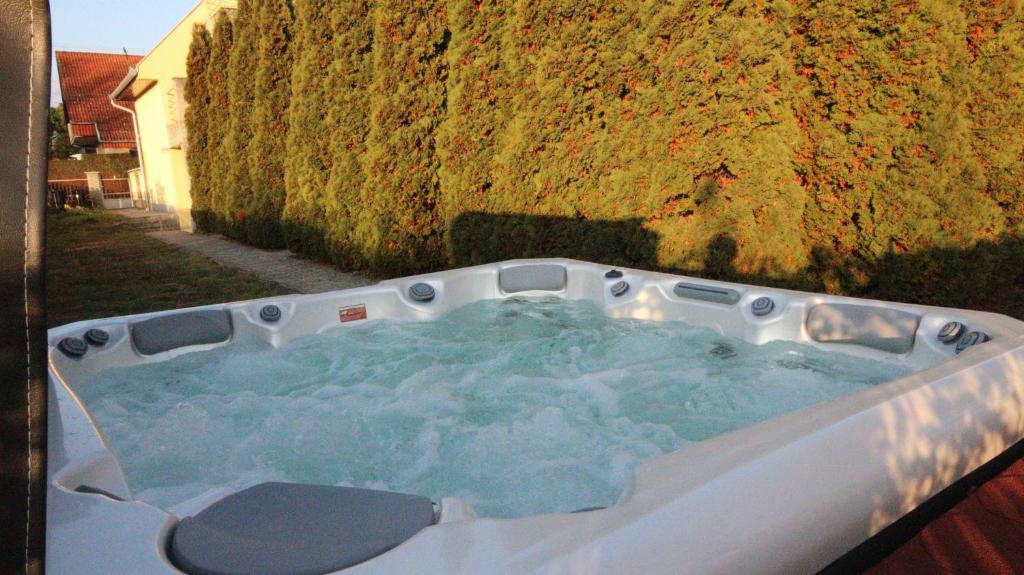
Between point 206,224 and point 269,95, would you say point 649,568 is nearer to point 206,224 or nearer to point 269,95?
point 269,95

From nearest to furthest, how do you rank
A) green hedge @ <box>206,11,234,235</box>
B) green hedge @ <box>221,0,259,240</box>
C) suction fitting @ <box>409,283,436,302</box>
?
suction fitting @ <box>409,283,436,302</box> < green hedge @ <box>221,0,259,240</box> < green hedge @ <box>206,11,234,235</box>

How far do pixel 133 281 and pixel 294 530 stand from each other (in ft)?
19.9

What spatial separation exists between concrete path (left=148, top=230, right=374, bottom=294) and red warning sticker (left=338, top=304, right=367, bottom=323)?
2.41m

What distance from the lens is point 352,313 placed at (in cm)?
331

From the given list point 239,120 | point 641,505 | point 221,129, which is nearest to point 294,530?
point 641,505

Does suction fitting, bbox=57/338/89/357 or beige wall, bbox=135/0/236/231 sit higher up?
beige wall, bbox=135/0/236/231

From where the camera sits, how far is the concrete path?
6.06 metres

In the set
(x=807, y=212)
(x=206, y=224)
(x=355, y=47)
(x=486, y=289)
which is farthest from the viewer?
(x=206, y=224)

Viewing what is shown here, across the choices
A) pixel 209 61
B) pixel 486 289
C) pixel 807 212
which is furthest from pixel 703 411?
pixel 209 61

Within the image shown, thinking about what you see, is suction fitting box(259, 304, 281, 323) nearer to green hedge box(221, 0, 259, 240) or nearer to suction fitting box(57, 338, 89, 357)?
suction fitting box(57, 338, 89, 357)

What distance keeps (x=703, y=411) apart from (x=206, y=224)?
435 inches

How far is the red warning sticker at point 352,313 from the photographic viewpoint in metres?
3.28

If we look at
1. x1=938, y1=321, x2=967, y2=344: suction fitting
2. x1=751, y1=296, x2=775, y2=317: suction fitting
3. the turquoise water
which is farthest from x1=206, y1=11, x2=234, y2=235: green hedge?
x1=938, y1=321, x2=967, y2=344: suction fitting

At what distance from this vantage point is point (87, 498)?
1251 millimetres
